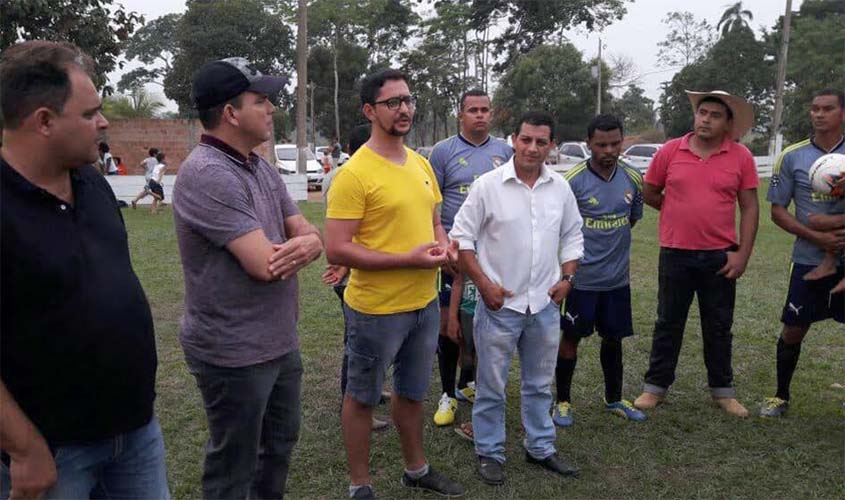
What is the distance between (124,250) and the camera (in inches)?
92.1

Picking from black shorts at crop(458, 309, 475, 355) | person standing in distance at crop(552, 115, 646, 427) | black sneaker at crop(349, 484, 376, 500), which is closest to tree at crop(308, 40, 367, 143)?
black shorts at crop(458, 309, 475, 355)

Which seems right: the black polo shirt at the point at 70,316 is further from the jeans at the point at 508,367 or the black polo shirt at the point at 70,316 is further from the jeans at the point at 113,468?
the jeans at the point at 508,367

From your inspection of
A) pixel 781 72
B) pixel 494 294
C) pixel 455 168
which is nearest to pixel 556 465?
pixel 494 294

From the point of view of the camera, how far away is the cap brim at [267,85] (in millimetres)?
2725

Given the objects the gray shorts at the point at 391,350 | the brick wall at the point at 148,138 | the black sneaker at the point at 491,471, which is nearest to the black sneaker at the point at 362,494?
the gray shorts at the point at 391,350

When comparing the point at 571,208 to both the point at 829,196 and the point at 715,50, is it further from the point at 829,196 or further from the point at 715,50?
the point at 715,50

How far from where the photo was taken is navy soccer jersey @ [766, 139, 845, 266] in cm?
472

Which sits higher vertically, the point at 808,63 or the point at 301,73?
the point at 808,63

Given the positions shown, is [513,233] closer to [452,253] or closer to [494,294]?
[494,294]

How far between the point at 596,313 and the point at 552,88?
127 ft

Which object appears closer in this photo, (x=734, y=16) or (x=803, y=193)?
(x=803, y=193)

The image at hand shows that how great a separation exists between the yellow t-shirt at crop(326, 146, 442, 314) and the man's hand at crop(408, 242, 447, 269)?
9cm

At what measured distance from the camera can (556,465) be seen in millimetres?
4129

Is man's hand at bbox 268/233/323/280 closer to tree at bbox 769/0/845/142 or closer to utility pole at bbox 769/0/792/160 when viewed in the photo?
utility pole at bbox 769/0/792/160
